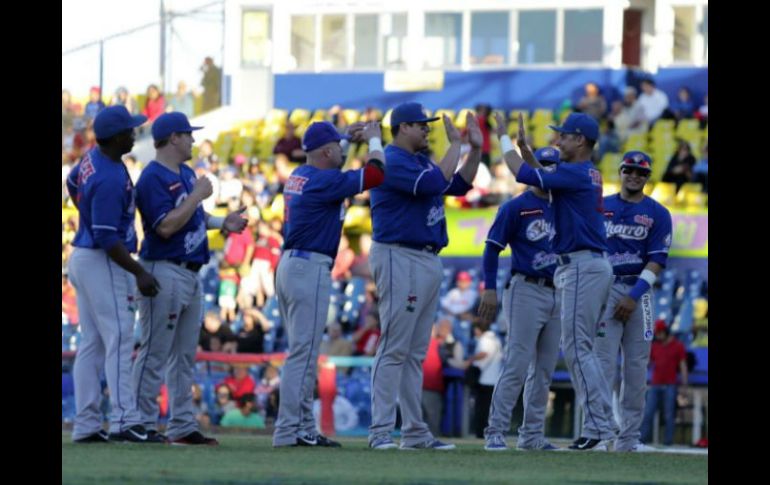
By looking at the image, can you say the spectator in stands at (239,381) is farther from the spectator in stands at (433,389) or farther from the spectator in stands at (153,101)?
the spectator in stands at (153,101)

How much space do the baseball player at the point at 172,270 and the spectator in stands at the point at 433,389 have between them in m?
7.70

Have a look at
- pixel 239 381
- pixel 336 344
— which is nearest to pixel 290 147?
pixel 336 344

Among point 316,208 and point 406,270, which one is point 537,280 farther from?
point 316,208

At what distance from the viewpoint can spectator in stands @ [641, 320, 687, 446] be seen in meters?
18.1

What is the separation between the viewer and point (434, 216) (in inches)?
424

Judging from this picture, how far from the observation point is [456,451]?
421 inches

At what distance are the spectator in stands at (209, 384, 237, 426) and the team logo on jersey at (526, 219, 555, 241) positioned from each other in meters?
7.39

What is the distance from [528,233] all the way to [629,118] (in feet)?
42.8

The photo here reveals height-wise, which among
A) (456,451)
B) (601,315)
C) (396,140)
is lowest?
(456,451)

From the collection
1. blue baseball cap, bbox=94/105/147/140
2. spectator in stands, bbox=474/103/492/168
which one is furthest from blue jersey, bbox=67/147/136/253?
spectator in stands, bbox=474/103/492/168

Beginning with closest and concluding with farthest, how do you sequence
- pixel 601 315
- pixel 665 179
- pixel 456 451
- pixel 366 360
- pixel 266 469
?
pixel 266 469 → pixel 456 451 → pixel 601 315 → pixel 366 360 → pixel 665 179
